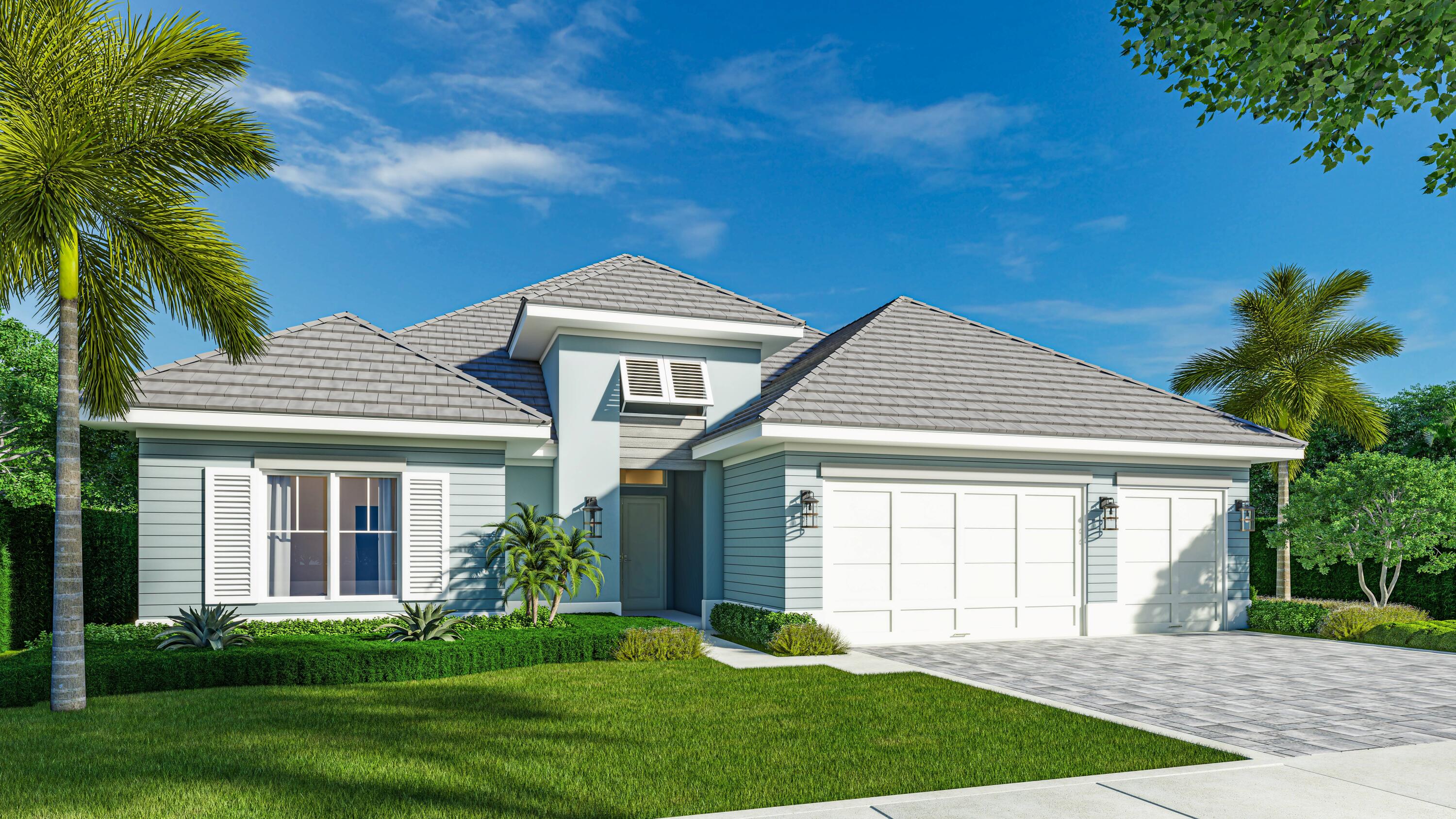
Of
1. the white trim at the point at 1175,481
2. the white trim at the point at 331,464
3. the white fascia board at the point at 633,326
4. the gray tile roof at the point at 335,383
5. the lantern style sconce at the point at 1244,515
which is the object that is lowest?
the lantern style sconce at the point at 1244,515

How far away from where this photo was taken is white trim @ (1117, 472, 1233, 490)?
1495 centimetres

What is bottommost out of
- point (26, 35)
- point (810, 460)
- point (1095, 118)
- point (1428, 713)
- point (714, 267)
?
point (1428, 713)

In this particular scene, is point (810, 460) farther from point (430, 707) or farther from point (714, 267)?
point (714, 267)

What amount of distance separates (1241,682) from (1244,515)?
652 cm

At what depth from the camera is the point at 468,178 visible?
92.7 feet

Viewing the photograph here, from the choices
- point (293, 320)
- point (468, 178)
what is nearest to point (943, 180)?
point (468, 178)

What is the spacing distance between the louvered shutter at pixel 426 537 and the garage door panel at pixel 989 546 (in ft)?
25.9

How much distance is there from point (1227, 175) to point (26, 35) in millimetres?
24540

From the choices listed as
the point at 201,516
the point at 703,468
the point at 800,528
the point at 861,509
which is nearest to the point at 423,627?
the point at 201,516

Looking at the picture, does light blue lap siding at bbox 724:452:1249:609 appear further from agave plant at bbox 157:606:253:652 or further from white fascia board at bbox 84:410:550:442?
agave plant at bbox 157:606:253:652

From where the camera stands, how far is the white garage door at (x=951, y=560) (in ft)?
43.8

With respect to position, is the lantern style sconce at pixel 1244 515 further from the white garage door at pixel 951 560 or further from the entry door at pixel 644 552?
the entry door at pixel 644 552

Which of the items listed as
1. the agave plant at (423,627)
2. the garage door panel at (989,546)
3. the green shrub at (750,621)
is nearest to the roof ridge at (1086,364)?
the garage door panel at (989,546)

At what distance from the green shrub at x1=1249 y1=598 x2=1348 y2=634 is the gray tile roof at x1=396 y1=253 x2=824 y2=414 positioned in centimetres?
963
